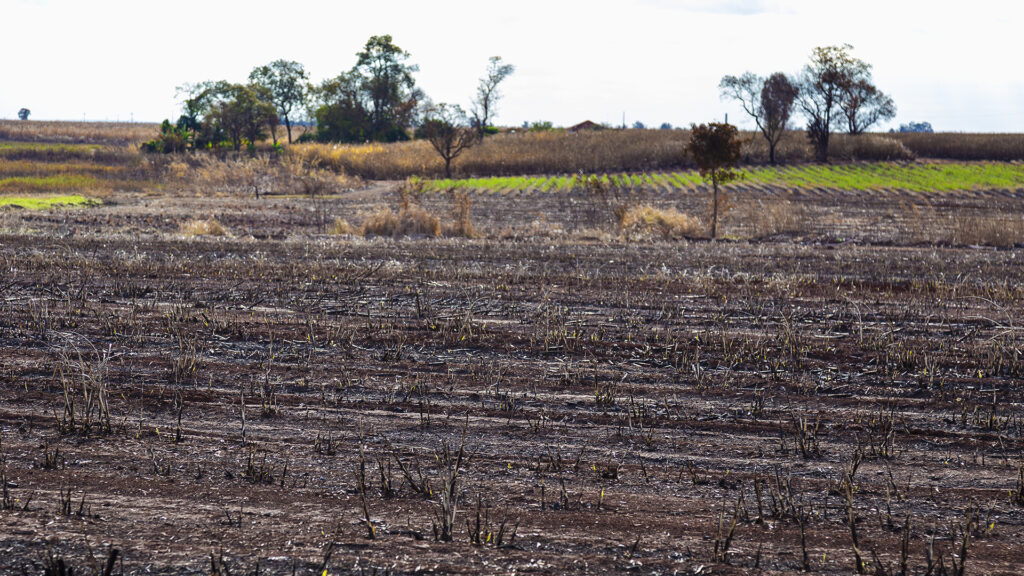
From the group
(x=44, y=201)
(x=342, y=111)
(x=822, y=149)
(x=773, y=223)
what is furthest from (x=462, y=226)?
(x=342, y=111)

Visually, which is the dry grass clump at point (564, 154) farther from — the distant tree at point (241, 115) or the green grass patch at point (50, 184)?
the green grass patch at point (50, 184)

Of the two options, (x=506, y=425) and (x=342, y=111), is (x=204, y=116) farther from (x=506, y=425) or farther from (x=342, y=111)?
(x=506, y=425)

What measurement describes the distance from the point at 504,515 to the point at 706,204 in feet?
96.4

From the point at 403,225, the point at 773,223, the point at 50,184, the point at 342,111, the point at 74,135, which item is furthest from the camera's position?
Answer: the point at 74,135

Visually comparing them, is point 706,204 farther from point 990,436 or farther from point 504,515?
point 504,515

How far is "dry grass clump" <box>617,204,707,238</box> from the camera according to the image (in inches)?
920

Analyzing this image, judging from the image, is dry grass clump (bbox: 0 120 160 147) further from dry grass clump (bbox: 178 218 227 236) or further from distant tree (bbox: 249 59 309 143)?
dry grass clump (bbox: 178 218 227 236)

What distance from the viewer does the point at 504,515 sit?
527 centimetres

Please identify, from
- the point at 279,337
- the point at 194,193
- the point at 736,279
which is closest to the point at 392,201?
the point at 194,193

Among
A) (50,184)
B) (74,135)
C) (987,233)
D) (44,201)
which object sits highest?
(74,135)

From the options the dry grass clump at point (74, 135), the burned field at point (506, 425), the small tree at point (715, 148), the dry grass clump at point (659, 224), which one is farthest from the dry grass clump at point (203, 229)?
the dry grass clump at point (74, 135)

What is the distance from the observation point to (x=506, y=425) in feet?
23.0

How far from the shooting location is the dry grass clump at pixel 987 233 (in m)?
21.2

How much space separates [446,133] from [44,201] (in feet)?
82.6
